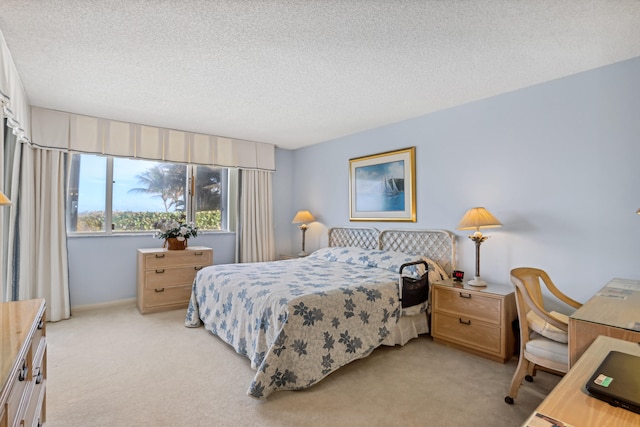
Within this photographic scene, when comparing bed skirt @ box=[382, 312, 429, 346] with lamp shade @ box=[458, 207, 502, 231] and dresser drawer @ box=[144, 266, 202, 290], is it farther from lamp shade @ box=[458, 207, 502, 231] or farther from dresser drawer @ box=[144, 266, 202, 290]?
dresser drawer @ box=[144, 266, 202, 290]

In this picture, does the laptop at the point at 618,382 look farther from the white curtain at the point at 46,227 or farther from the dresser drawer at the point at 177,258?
the white curtain at the point at 46,227

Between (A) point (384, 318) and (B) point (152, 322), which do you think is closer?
(A) point (384, 318)

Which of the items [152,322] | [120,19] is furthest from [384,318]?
[120,19]

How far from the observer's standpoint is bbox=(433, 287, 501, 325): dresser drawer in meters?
2.73

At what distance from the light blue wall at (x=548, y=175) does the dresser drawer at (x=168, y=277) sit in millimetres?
3006

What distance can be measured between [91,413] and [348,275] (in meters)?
2.24

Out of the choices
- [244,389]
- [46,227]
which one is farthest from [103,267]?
[244,389]

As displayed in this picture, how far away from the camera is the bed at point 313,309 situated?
2.28m

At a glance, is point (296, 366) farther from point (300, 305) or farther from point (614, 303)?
point (614, 303)

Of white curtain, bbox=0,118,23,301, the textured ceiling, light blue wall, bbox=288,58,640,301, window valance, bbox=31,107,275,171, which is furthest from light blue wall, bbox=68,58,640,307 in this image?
window valance, bbox=31,107,275,171

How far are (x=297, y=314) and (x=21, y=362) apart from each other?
149 centimetres

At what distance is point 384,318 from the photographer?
2.84 metres

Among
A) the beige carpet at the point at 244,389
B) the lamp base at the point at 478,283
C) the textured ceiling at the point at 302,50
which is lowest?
the beige carpet at the point at 244,389

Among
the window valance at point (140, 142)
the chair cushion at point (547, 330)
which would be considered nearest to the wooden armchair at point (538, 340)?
the chair cushion at point (547, 330)
